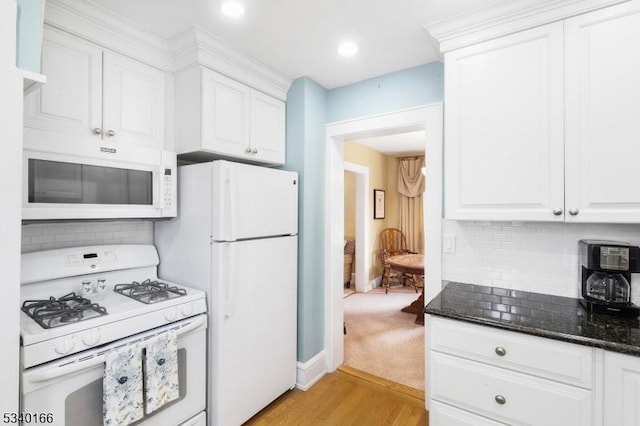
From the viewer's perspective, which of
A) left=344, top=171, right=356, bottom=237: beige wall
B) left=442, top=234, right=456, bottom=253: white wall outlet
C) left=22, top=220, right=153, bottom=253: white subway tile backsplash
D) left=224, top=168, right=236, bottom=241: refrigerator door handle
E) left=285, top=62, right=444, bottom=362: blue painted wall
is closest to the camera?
left=22, top=220, right=153, bottom=253: white subway tile backsplash

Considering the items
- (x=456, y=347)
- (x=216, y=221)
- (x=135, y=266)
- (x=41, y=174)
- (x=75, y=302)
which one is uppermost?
(x=41, y=174)

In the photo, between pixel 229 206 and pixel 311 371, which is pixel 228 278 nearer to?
pixel 229 206

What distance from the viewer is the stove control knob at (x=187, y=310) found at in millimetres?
1801

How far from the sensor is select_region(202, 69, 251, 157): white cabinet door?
2.02 meters

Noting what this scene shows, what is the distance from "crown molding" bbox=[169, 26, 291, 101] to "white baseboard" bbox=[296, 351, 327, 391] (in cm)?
213

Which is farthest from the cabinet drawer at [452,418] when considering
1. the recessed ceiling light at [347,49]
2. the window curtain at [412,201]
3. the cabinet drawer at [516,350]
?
the window curtain at [412,201]

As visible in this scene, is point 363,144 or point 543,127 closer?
point 543,127

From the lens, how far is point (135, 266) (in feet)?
6.80

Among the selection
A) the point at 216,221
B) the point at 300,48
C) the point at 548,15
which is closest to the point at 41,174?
the point at 216,221

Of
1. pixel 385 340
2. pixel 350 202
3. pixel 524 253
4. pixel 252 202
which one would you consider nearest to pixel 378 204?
pixel 350 202

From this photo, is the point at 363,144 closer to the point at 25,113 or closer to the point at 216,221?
the point at 216,221

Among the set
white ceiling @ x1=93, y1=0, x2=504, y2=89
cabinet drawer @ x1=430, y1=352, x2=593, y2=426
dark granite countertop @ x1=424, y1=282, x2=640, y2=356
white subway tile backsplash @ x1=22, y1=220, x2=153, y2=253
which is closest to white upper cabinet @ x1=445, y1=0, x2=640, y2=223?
white ceiling @ x1=93, y1=0, x2=504, y2=89

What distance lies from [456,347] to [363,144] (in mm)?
4060

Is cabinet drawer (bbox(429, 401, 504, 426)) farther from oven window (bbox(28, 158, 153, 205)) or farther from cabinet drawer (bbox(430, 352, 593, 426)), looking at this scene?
oven window (bbox(28, 158, 153, 205))
